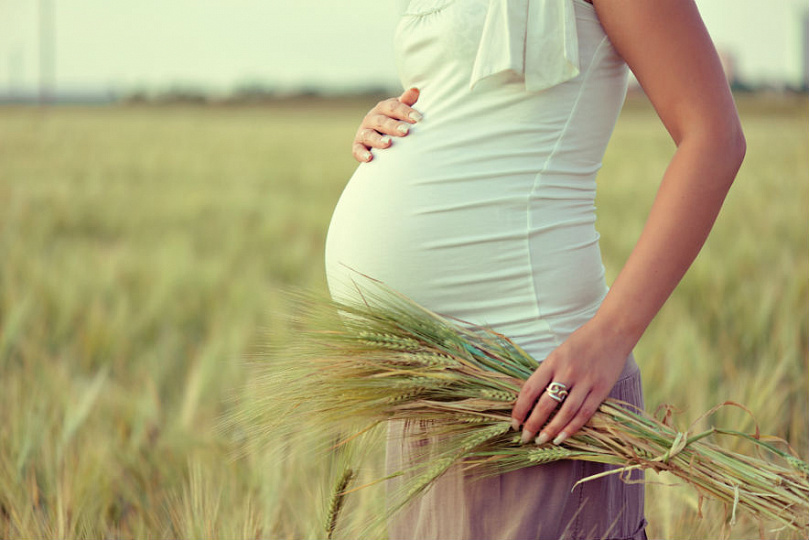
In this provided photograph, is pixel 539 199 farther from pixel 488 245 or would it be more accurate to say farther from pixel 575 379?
pixel 575 379

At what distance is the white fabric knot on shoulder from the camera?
0.85 meters

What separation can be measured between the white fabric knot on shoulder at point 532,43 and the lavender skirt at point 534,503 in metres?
0.40

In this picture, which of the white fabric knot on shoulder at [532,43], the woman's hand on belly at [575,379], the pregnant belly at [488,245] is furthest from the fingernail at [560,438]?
the white fabric knot on shoulder at [532,43]

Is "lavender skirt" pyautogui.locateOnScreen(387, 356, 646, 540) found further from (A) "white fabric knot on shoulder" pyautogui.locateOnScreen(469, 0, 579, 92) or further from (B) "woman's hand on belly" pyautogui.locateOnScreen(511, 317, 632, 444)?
(A) "white fabric knot on shoulder" pyautogui.locateOnScreen(469, 0, 579, 92)

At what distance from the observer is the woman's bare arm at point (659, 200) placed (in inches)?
32.7

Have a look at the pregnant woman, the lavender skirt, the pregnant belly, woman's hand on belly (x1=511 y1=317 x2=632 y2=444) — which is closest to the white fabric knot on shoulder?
the pregnant woman

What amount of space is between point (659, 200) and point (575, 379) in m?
0.23

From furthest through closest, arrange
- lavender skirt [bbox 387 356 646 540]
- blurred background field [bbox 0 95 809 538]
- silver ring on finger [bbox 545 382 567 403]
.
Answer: blurred background field [bbox 0 95 809 538] < lavender skirt [bbox 387 356 646 540] < silver ring on finger [bbox 545 382 567 403]

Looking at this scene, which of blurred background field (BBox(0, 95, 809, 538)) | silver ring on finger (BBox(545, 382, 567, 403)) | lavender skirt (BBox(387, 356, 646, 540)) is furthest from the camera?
blurred background field (BBox(0, 95, 809, 538))

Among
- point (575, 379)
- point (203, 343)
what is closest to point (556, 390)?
point (575, 379)

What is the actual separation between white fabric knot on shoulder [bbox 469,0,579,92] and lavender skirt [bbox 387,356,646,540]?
1.31 feet

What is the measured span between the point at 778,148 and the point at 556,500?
424 inches

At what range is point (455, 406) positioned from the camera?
2.92 feet

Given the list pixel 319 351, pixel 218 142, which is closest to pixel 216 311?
pixel 319 351
